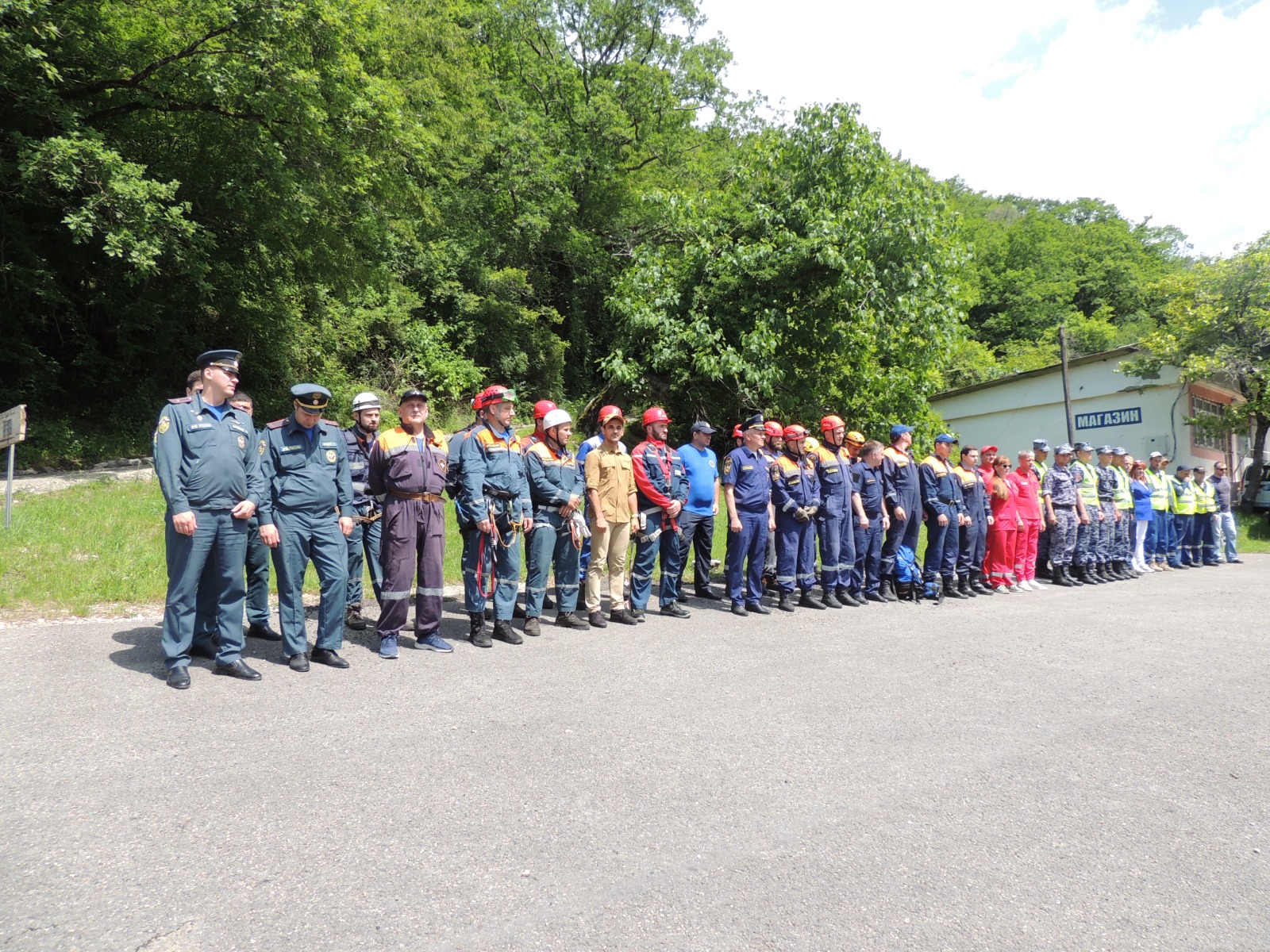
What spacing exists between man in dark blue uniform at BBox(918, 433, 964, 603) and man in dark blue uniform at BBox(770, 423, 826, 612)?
71.8 inches

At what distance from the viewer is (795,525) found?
895 centimetres

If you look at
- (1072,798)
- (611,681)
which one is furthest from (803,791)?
(611,681)

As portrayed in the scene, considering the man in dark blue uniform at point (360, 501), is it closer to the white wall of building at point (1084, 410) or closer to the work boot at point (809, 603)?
the work boot at point (809, 603)

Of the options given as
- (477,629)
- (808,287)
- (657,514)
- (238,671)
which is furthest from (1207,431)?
→ (238,671)

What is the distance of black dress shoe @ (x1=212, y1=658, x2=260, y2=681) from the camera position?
208 inches

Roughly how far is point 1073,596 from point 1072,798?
7594 millimetres

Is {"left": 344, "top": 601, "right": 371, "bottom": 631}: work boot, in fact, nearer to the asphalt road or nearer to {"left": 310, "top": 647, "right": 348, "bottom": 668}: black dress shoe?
the asphalt road

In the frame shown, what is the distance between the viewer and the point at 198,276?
15336 mm

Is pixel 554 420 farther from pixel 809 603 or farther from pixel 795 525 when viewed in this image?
pixel 809 603

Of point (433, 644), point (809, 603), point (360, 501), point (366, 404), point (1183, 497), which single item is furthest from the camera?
point (1183, 497)

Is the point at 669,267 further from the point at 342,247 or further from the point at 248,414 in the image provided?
the point at 248,414

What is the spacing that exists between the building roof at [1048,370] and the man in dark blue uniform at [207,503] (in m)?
28.7

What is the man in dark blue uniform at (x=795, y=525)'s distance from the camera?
29.2 ft

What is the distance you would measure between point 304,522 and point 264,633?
1397 mm
